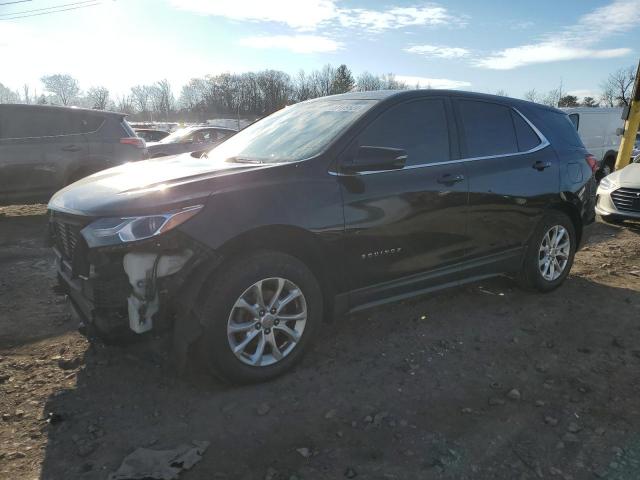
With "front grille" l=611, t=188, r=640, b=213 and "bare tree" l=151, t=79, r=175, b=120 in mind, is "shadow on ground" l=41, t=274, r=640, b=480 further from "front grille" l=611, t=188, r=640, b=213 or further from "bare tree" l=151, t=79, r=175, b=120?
"bare tree" l=151, t=79, r=175, b=120

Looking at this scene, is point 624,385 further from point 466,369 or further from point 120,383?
point 120,383

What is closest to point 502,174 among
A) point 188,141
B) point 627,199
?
point 627,199

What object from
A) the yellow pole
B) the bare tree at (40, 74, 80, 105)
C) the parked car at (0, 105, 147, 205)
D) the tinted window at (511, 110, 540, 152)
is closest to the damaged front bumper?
the tinted window at (511, 110, 540, 152)

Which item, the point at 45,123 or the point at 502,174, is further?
the point at 45,123

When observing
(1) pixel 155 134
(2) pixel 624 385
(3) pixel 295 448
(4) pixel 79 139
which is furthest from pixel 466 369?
(1) pixel 155 134

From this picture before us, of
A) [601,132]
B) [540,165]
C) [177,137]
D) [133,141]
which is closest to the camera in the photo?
[540,165]

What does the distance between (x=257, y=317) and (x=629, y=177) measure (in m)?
7.73

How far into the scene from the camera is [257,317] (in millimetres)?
2996

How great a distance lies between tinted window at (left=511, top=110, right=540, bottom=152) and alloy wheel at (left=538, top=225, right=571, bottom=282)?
2.70 feet

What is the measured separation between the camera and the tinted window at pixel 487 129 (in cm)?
405

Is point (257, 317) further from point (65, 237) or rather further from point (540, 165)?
point (540, 165)

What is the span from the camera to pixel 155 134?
17.4 metres

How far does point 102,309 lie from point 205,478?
41.6 inches


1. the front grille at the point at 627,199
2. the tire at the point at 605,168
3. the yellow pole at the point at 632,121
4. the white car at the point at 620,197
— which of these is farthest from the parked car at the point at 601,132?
the front grille at the point at 627,199
